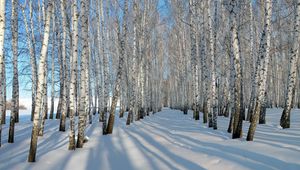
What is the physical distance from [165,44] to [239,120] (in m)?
34.8

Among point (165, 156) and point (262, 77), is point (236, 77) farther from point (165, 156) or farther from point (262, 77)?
point (165, 156)

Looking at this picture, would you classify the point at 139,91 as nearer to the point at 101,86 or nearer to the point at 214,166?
the point at 101,86

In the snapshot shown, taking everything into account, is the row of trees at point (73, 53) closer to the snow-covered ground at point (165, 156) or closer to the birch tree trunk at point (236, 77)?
the snow-covered ground at point (165, 156)

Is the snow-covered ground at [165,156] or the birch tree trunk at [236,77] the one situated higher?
the birch tree trunk at [236,77]

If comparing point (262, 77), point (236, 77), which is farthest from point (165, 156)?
point (236, 77)

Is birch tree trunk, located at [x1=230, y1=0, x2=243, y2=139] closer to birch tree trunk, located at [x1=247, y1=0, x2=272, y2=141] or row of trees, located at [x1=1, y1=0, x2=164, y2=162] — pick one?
birch tree trunk, located at [x1=247, y1=0, x2=272, y2=141]

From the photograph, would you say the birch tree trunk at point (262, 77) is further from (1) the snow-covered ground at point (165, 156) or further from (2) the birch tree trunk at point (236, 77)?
(1) the snow-covered ground at point (165, 156)

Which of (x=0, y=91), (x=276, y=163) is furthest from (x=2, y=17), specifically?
(x=276, y=163)

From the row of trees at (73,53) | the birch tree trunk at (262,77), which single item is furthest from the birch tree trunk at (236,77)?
the row of trees at (73,53)

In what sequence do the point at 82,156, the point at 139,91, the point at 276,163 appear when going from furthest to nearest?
the point at 139,91 → the point at 82,156 → the point at 276,163

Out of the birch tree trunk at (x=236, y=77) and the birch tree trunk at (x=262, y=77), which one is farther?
the birch tree trunk at (x=236, y=77)

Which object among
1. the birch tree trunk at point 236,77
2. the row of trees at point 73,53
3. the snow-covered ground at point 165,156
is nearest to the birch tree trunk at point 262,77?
the birch tree trunk at point 236,77

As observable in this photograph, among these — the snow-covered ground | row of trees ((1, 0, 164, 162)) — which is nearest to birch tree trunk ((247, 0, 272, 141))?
the snow-covered ground

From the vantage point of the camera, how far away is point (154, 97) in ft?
129
